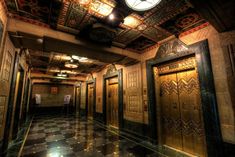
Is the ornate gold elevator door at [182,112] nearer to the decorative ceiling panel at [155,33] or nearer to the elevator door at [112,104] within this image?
the decorative ceiling panel at [155,33]

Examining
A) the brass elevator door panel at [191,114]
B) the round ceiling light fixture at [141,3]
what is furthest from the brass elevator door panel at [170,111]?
the round ceiling light fixture at [141,3]

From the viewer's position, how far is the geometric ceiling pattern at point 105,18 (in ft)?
7.83

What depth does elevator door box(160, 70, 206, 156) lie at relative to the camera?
320cm

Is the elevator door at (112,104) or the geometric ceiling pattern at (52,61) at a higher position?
the geometric ceiling pattern at (52,61)

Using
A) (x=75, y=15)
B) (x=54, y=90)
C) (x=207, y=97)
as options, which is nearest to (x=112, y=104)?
(x=207, y=97)

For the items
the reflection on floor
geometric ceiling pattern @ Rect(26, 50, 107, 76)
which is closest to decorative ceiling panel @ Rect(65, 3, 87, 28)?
geometric ceiling pattern @ Rect(26, 50, 107, 76)

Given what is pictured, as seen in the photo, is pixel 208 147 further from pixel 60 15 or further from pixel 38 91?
pixel 38 91

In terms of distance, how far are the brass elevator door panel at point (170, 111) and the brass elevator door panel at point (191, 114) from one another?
15 cm

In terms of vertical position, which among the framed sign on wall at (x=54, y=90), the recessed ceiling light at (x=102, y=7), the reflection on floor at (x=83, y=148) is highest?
the recessed ceiling light at (x=102, y=7)

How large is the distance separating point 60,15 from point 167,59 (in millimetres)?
3073

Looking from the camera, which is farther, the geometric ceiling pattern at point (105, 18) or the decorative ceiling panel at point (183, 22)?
the decorative ceiling panel at point (183, 22)

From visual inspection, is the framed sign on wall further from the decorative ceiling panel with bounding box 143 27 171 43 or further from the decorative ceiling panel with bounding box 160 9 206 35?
the decorative ceiling panel with bounding box 160 9 206 35

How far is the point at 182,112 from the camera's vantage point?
3545 millimetres

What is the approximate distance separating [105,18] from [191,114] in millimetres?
3291
